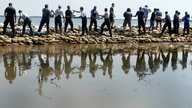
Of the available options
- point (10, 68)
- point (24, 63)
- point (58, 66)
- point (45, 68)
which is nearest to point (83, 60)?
point (58, 66)

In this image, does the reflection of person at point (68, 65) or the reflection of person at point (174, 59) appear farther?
the reflection of person at point (174, 59)

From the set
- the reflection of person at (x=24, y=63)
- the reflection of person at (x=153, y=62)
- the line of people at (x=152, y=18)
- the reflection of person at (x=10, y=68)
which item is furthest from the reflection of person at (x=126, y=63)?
the line of people at (x=152, y=18)

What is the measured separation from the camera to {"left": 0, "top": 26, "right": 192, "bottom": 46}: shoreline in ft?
71.4

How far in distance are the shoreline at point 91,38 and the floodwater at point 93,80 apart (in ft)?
13.3

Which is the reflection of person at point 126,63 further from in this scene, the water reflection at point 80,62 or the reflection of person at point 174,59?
the reflection of person at point 174,59

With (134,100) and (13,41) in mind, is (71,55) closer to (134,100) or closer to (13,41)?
(13,41)

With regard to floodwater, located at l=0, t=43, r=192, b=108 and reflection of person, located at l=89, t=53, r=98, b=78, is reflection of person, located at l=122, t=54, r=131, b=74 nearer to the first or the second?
floodwater, located at l=0, t=43, r=192, b=108

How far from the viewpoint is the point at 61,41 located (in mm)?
22969

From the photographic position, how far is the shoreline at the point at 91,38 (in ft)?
71.4

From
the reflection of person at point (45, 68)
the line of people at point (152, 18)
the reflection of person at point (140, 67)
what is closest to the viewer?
the reflection of person at point (45, 68)

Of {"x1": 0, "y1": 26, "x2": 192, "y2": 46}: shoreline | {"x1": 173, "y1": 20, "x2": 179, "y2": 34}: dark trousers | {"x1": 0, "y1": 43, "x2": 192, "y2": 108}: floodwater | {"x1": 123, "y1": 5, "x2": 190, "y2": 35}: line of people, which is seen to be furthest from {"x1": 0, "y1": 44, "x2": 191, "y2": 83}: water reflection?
{"x1": 173, "y1": 20, "x2": 179, "y2": 34}: dark trousers

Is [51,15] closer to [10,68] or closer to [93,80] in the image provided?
[10,68]

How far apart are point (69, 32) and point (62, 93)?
51.9ft

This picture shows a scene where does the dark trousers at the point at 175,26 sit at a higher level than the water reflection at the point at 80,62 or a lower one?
higher
